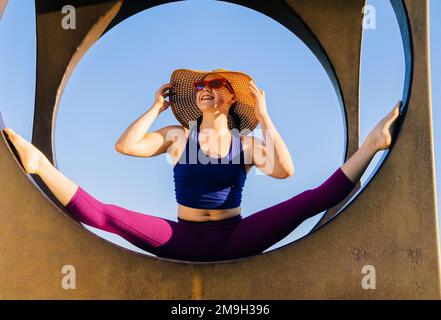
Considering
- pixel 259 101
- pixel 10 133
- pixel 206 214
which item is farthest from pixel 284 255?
pixel 10 133

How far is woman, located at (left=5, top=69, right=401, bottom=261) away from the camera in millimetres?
5035

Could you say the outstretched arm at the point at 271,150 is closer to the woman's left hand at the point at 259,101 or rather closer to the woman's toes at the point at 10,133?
the woman's left hand at the point at 259,101

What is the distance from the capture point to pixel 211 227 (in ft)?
18.0

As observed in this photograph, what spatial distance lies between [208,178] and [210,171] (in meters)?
0.06

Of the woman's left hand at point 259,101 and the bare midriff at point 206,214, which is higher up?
the woman's left hand at point 259,101

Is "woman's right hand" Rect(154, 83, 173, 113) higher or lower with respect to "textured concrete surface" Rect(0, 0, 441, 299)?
higher

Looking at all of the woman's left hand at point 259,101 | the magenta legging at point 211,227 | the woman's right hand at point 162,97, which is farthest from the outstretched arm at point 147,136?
the woman's left hand at point 259,101

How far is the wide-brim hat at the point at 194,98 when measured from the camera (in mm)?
6020

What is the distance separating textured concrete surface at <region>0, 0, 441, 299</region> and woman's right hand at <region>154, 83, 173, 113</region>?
4.61ft

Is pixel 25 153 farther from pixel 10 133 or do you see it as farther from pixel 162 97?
pixel 162 97

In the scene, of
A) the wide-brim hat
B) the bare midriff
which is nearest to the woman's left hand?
the wide-brim hat

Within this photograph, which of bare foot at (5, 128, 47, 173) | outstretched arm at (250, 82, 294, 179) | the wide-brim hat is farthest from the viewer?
the wide-brim hat

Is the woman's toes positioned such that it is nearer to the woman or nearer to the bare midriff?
the woman

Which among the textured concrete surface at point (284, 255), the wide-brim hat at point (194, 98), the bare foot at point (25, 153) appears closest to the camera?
the textured concrete surface at point (284, 255)
